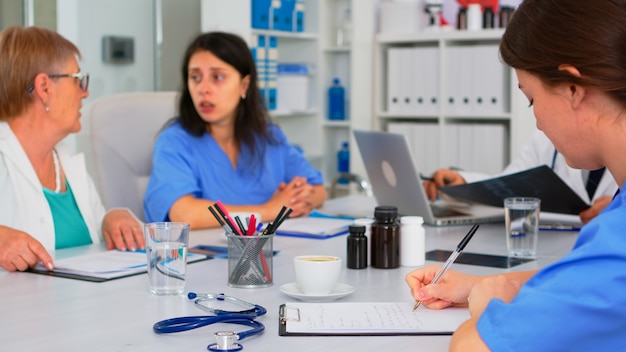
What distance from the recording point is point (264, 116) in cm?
309

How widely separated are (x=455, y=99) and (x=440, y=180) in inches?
82.9

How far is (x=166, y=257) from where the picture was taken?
1614 millimetres

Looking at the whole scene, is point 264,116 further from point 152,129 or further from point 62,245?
point 62,245

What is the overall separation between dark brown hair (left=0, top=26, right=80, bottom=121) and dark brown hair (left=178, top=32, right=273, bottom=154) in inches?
25.0

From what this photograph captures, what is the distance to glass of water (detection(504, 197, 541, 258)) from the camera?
2.00 meters

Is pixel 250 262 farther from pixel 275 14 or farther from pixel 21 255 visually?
pixel 275 14

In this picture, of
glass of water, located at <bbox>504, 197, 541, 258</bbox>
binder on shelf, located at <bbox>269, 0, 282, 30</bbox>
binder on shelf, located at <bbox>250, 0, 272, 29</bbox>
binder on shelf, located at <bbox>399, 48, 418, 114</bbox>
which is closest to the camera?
glass of water, located at <bbox>504, 197, 541, 258</bbox>

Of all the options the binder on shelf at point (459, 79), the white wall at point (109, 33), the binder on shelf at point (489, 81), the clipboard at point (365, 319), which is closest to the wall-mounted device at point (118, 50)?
the white wall at point (109, 33)

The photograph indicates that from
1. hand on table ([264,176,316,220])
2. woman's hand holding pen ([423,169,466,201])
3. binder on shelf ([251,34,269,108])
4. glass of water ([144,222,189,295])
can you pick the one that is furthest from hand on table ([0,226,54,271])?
binder on shelf ([251,34,269,108])

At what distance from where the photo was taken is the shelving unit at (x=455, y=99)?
4.65 meters

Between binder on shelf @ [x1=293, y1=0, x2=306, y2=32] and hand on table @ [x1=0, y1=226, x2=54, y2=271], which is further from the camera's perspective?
binder on shelf @ [x1=293, y1=0, x2=306, y2=32]

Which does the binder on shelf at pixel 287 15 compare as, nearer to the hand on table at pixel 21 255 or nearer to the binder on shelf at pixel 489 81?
the binder on shelf at pixel 489 81

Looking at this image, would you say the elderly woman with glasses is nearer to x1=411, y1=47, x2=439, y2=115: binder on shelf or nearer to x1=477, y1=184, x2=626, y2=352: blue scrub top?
x1=477, y1=184, x2=626, y2=352: blue scrub top

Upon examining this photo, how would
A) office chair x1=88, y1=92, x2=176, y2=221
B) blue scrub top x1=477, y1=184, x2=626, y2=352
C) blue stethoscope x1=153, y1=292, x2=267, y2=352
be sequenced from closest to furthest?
blue scrub top x1=477, y1=184, x2=626, y2=352 < blue stethoscope x1=153, y1=292, x2=267, y2=352 < office chair x1=88, y1=92, x2=176, y2=221
